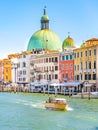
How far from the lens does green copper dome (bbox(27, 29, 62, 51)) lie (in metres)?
78.1

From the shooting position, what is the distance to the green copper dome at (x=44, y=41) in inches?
3076

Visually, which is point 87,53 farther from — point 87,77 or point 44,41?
point 44,41

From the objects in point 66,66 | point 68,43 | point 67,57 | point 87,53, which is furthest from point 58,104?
point 68,43

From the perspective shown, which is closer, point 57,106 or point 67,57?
point 57,106

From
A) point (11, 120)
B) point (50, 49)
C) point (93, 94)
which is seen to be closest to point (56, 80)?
point (50, 49)

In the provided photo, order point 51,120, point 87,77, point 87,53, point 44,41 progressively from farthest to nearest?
point 44,41 < point 87,77 < point 87,53 < point 51,120

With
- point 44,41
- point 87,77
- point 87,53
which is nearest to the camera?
point 87,53

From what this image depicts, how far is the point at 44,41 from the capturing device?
7825 centimetres

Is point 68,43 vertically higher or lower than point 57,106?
higher

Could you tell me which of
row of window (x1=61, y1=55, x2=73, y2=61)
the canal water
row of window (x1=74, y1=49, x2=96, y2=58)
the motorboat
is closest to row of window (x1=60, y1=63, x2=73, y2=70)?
row of window (x1=61, y1=55, x2=73, y2=61)

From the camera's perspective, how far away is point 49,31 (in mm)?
80812


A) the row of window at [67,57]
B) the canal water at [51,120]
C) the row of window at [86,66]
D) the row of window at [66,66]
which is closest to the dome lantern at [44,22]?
the row of window at [67,57]

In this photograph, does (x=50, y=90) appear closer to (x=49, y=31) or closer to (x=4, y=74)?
(x=49, y=31)

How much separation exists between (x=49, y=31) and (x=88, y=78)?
2512cm
